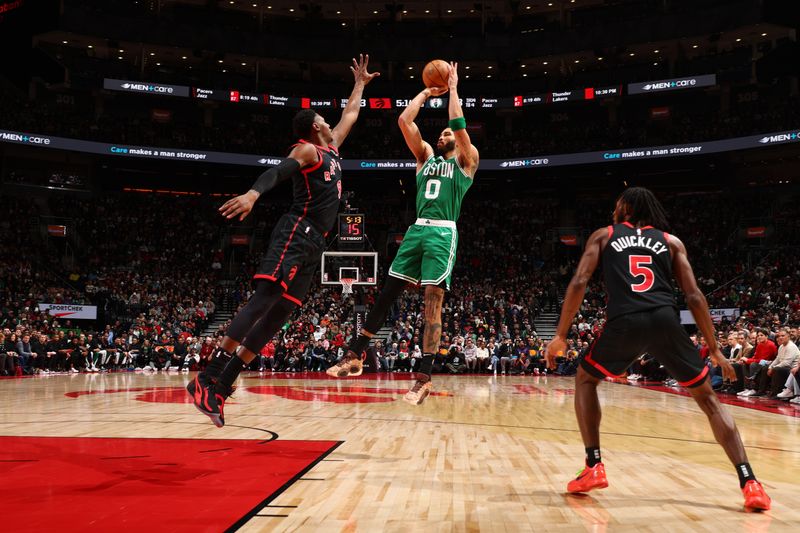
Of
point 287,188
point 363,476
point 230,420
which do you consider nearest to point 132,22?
point 287,188

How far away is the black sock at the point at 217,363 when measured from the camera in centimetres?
516

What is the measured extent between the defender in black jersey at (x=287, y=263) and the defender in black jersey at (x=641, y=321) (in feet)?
7.06

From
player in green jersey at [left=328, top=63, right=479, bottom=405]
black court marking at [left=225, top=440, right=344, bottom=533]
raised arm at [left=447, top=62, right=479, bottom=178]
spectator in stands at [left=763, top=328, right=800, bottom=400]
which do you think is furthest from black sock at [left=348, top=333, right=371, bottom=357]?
spectator in stands at [left=763, top=328, right=800, bottom=400]

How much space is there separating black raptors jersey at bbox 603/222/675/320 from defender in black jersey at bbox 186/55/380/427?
7.59 feet

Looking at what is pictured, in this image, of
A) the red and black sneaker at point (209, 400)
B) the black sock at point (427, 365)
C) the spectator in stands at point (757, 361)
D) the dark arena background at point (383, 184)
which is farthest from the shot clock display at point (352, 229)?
the red and black sneaker at point (209, 400)

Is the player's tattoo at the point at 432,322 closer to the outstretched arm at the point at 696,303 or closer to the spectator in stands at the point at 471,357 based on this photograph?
the outstretched arm at the point at 696,303

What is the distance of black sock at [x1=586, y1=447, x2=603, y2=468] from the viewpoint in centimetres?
419

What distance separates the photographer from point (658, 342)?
13.3 ft

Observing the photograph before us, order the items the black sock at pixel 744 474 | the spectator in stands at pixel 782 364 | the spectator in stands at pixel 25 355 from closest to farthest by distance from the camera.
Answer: the black sock at pixel 744 474 → the spectator in stands at pixel 782 364 → the spectator in stands at pixel 25 355

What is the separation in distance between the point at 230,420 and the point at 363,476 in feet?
12.1

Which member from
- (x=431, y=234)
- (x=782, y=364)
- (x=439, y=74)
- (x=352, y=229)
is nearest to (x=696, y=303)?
(x=431, y=234)

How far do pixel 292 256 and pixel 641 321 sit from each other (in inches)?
103

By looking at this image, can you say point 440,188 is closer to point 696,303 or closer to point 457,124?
point 457,124

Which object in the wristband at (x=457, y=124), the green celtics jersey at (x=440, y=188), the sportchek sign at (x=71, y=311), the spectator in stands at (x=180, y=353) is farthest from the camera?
the sportchek sign at (x=71, y=311)
